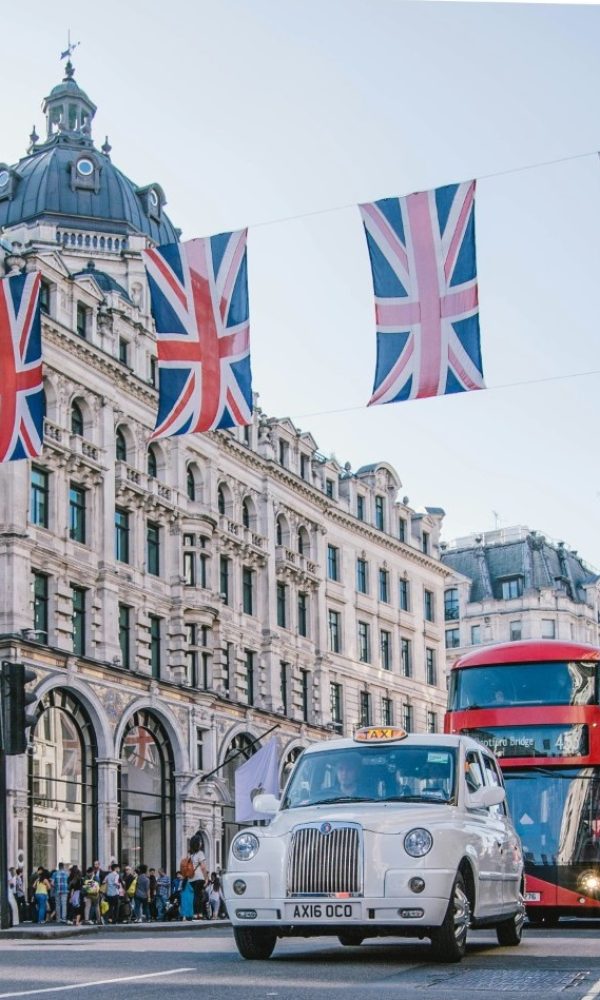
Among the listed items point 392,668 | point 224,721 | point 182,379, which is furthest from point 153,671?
point 182,379

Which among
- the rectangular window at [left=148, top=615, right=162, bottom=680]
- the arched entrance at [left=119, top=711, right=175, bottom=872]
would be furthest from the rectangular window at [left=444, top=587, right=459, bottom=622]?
the arched entrance at [left=119, top=711, right=175, bottom=872]

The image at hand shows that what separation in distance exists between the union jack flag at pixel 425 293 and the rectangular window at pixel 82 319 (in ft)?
83.7

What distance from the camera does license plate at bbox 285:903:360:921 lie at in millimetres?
13367

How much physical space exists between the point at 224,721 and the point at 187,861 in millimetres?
13720

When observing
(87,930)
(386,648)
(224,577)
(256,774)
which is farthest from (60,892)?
(386,648)

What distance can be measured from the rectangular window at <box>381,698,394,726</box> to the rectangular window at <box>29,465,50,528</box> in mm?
25835

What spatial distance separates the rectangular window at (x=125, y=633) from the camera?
4791 centimetres

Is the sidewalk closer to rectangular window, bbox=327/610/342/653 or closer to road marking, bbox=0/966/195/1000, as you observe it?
road marking, bbox=0/966/195/1000

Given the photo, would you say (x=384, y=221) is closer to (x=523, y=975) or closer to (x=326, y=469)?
(x=523, y=975)

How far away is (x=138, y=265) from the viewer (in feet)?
194

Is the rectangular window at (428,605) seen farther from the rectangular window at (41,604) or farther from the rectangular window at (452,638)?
the rectangular window at (41,604)

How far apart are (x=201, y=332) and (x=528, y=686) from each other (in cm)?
789

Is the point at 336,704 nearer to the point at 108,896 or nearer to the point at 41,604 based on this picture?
the point at 41,604

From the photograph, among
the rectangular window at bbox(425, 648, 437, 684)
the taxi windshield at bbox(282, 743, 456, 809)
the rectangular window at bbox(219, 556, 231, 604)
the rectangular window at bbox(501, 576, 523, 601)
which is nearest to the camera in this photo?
the taxi windshield at bbox(282, 743, 456, 809)
